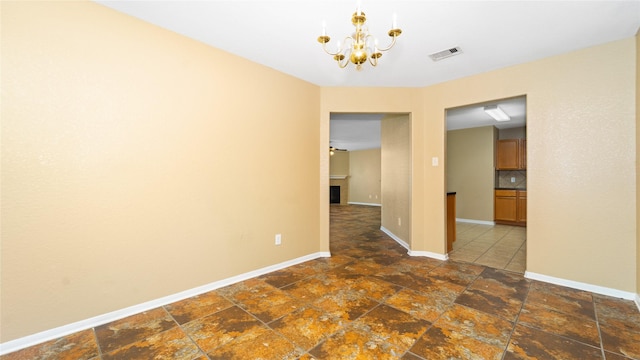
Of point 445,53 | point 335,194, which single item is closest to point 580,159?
point 445,53

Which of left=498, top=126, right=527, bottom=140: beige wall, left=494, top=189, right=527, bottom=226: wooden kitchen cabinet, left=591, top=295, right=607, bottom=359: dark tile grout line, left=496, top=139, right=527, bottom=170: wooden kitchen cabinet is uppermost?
left=498, top=126, right=527, bottom=140: beige wall

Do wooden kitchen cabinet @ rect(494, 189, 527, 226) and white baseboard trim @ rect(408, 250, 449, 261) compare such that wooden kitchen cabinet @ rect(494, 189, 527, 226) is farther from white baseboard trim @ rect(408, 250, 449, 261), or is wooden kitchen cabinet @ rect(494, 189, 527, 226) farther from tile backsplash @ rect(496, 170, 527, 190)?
white baseboard trim @ rect(408, 250, 449, 261)

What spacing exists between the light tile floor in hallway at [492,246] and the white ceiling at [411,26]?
2500 millimetres

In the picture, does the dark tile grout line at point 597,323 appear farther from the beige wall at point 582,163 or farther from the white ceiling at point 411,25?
the white ceiling at point 411,25

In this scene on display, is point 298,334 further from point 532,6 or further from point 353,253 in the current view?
point 532,6

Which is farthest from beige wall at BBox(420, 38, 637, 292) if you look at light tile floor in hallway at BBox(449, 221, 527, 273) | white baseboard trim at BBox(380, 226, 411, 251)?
white baseboard trim at BBox(380, 226, 411, 251)

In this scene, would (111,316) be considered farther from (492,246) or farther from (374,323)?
(492,246)

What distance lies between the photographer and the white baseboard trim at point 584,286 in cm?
235

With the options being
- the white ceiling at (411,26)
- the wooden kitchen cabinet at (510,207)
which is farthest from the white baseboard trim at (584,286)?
the wooden kitchen cabinet at (510,207)

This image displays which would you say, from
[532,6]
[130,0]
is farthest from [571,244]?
[130,0]

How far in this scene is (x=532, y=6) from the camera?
1.94 meters

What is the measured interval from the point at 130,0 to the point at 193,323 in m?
2.49

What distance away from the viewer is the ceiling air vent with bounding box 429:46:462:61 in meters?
2.59

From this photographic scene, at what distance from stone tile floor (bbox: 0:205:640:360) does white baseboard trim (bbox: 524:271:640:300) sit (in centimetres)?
9
